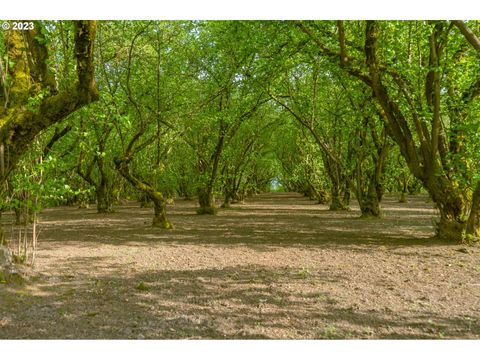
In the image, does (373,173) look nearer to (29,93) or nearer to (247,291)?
(247,291)

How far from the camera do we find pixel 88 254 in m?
11.5

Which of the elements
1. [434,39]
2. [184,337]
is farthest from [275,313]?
[434,39]

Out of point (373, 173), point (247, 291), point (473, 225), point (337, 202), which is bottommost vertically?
point (247, 291)

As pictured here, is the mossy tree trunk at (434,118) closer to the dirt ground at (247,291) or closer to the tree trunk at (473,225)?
the tree trunk at (473,225)

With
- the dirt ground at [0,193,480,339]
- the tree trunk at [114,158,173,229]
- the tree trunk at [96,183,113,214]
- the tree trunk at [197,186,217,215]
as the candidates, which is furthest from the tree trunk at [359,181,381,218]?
the tree trunk at [96,183,113,214]

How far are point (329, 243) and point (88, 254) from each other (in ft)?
24.2

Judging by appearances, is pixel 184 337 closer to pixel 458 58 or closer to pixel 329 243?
pixel 329 243

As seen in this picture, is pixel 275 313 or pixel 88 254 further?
pixel 88 254

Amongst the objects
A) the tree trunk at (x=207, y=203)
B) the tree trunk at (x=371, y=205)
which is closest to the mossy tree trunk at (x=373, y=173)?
the tree trunk at (x=371, y=205)

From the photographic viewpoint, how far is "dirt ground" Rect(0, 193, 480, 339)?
220 inches

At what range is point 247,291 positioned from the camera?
7598 mm

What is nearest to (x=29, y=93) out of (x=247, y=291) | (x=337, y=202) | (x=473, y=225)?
(x=247, y=291)

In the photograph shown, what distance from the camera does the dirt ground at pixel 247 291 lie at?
18.3 feet

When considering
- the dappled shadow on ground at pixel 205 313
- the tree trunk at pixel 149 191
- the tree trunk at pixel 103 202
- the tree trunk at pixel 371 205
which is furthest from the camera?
the tree trunk at pixel 103 202
